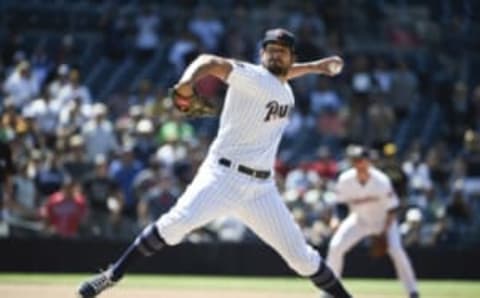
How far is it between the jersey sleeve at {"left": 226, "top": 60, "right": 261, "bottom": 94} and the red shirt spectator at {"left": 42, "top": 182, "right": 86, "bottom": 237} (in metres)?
8.10

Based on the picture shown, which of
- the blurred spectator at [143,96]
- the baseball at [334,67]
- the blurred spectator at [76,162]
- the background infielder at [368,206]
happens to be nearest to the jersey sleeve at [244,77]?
the baseball at [334,67]

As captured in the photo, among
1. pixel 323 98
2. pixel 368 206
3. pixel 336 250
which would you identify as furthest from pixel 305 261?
pixel 323 98

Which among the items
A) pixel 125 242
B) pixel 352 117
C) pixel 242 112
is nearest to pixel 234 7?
pixel 352 117

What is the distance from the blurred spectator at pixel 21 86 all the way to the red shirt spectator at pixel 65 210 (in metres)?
2.25

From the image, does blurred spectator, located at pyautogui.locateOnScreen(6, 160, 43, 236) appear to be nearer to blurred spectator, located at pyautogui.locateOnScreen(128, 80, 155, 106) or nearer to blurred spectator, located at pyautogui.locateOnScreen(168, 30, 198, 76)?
blurred spectator, located at pyautogui.locateOnScreen(128, 80, 155, 106)

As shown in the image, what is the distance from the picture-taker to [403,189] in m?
16.8

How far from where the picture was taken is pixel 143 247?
9594 millimetres

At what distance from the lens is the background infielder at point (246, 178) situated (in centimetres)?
951

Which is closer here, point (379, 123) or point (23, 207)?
point (23, 207)

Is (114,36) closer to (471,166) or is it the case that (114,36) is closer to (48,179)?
(48,179)

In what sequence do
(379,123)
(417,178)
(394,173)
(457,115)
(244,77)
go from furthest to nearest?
(457,115) < (379,123) < (417,178) < (394,173) < (244,77)

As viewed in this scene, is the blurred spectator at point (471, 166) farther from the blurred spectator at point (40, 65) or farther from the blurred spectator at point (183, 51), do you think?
the blurred spectator at point (40, 65)

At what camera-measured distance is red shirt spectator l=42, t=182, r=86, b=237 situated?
17.3 meters

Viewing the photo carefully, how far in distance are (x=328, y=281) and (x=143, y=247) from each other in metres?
1.52
